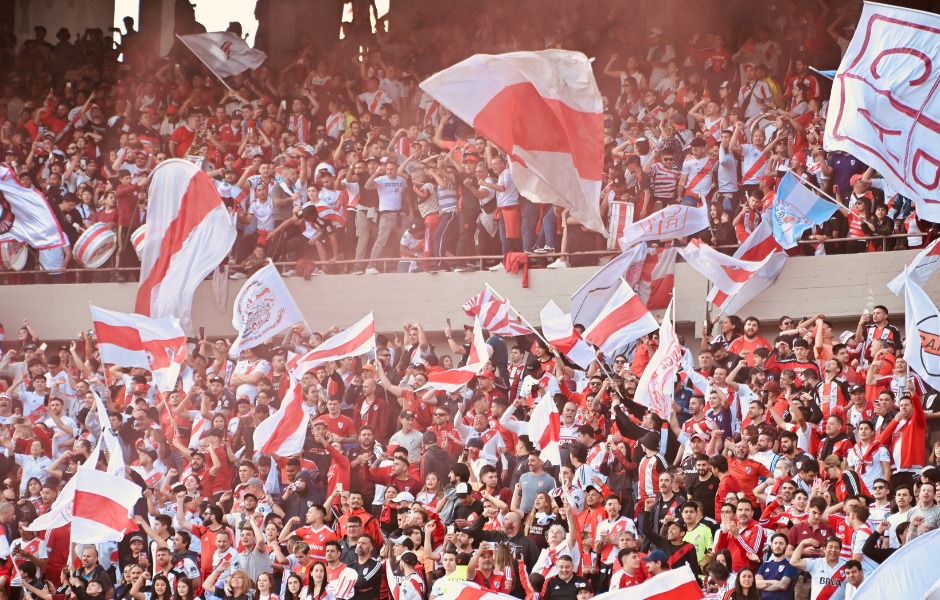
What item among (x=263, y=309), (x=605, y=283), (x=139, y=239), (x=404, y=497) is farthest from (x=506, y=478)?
(x=139, y=239)

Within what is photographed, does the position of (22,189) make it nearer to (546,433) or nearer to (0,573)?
(0,573)

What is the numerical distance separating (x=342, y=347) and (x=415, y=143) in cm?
484

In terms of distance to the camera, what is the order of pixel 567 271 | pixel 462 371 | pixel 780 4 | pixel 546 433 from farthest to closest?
pixel 780 4 < pixel 567 271 < pixel 462 371 < pixel 546 433

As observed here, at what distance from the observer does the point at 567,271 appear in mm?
20250

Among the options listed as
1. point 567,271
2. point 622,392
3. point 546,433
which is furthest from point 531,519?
point 567,271

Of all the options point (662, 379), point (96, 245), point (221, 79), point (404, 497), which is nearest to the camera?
point (404, 497)

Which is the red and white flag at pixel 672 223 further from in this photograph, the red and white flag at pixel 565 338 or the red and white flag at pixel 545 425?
the red and white flag at pixel 545 425

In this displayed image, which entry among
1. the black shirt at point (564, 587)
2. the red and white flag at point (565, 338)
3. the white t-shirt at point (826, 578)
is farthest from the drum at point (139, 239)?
the white t-shirt at point (826, 578)

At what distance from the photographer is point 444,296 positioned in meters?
21.0

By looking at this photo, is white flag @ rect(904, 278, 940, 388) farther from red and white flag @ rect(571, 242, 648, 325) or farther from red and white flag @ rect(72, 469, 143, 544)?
red and white flag @ rect(72, 469, 143, 544)

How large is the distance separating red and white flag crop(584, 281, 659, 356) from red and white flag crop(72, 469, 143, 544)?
4.19 metres

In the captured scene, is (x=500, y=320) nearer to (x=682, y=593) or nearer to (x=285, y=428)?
(x=285, y=428)

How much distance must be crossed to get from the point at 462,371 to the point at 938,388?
14.4ft

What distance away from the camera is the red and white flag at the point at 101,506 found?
50.0 ft
